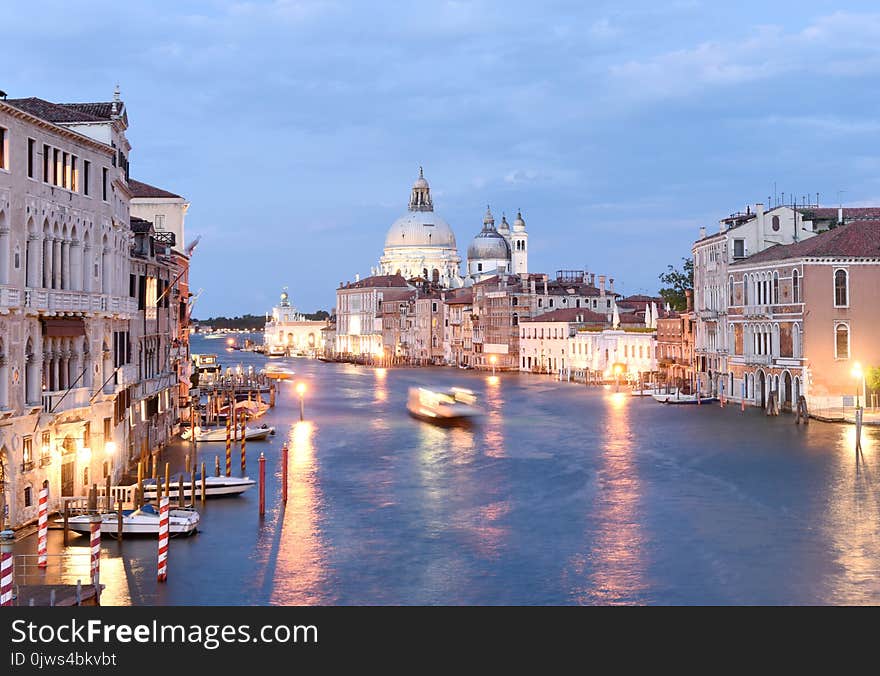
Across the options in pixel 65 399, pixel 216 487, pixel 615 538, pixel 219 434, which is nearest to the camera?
pixel 65 399

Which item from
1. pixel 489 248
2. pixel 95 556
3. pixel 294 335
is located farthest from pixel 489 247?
pixel 95 556

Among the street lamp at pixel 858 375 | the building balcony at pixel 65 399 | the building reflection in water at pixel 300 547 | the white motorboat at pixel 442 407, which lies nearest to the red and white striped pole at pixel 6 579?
the building reflection in water at pixel 300 547

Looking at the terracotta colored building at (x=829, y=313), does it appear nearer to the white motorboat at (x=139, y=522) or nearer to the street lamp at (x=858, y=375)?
the street lamp at (x=858, y=375)

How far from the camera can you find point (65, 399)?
719 inches

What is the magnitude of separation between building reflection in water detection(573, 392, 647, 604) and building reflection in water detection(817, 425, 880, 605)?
2556 millimetres

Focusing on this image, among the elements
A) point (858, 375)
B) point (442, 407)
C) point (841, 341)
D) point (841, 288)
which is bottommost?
point (442, 407)

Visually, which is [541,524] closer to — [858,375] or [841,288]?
[858,375]

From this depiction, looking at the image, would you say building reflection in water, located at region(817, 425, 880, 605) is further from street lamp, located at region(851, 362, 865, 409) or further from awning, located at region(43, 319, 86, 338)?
awning, located at region(43, 319, 86, 338)

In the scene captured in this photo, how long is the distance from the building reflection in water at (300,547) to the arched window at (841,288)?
1829 cm

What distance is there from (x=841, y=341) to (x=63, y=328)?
1034 inches

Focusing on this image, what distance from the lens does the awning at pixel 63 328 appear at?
17641 millimetres

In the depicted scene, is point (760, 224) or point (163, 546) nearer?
point (163, 546)

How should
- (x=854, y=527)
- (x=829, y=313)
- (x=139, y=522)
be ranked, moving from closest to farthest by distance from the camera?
1. (x=139, y=522)
2. (x=854, y=527)
3. (x=829, y=313)
